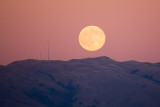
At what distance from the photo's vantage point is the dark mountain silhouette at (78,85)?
316 ft

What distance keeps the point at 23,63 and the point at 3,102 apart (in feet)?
A: 173

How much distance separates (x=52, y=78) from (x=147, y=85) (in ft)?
128

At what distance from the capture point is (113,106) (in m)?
93.4

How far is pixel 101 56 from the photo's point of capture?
15612 cm

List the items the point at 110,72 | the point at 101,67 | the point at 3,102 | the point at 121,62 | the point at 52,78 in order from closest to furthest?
the point at 3,102 < the point at 52,78 < the point at 110,72 < the point at 101,67 < the point at 121,62

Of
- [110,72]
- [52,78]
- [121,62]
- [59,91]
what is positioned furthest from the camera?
[121,62]

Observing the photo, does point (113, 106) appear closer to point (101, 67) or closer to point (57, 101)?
point (57, 101)

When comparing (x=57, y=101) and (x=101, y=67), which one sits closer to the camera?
(x=57, y=101)

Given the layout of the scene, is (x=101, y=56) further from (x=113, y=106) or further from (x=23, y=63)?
(x=113, y=106)

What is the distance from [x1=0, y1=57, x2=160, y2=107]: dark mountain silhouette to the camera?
3789 inches

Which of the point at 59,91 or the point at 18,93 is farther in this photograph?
the point at 59,91

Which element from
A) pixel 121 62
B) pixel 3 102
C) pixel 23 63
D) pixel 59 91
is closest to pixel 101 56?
pixel 121 62

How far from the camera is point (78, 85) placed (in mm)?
110312

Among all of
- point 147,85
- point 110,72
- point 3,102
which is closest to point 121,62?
point 110,72
